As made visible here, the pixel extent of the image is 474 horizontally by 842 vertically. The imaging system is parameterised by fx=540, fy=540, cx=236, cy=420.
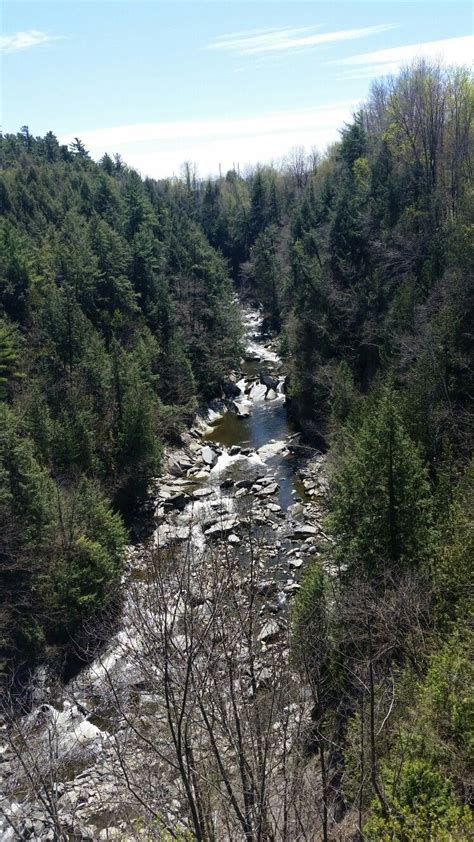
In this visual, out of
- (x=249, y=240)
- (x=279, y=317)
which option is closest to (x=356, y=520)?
(x=279, y=317)

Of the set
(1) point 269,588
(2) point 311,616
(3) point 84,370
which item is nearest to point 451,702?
(2) point 311,616

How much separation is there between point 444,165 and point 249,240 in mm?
53320

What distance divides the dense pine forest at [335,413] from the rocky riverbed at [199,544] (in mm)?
A: 1852

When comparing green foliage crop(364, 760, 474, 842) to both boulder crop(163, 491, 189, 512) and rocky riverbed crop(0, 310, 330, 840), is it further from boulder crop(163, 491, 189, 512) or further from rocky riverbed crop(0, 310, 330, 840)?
boulder crop(163, 491, 189, 512)

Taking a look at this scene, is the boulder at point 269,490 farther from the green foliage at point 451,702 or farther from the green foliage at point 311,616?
the green foliage at point 451,702

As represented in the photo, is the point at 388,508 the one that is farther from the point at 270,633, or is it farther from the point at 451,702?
the point at 451,702

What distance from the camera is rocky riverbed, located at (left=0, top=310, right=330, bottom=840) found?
41.6 feet

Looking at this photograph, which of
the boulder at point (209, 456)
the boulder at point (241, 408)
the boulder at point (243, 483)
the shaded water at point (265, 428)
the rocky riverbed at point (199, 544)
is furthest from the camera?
the boulder at point (241, 408)

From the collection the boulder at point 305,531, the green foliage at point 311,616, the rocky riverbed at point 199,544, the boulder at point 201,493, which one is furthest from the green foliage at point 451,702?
the boulder at point 201,493

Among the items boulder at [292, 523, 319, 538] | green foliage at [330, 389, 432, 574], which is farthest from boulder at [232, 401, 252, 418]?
green foliage at [330, 389, 432, 574]

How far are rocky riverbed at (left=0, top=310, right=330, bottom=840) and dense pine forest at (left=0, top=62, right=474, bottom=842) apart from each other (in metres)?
1.85

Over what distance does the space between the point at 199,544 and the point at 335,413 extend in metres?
11.4

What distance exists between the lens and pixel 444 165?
43.1 meters

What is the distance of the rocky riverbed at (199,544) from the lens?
1268cm
